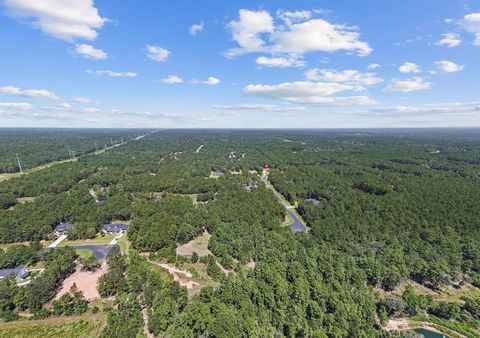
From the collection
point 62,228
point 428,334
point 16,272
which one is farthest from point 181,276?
point 62,228

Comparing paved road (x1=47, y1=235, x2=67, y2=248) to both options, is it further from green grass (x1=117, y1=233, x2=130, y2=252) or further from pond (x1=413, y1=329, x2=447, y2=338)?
pond (x1=413, y1=329, x2=447, y2=338)

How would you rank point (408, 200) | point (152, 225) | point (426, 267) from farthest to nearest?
point (408, 200) → point (152, 225) → point (426, 267)

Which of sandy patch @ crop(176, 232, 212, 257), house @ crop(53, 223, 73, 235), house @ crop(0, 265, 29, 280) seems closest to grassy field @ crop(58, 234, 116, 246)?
house @ crop(53, 223, 73, 235)

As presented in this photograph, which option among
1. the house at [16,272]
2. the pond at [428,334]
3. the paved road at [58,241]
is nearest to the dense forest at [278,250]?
the house at [16,272]

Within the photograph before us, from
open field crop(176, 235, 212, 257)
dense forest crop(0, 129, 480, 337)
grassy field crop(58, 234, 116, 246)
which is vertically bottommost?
grassy field crop(58, 234, 116, 246)

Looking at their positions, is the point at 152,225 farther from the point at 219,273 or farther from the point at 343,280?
the point at 343,280

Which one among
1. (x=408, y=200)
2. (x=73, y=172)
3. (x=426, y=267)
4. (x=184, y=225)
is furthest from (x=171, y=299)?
(x=73, y=172)
